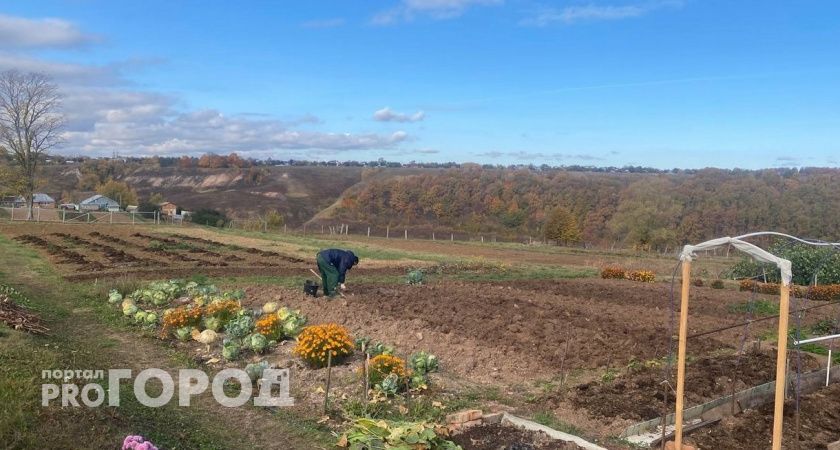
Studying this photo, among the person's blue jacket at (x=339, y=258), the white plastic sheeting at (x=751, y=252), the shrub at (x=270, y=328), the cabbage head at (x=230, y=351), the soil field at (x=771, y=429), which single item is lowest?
the soil field at (x=771, y=429)

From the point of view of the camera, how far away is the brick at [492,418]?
644 cm

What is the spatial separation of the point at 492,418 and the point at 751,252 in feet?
9.83

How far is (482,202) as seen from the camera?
301 feet

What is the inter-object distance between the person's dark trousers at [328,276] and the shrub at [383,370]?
5552 millimetres

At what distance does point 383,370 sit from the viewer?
754cm

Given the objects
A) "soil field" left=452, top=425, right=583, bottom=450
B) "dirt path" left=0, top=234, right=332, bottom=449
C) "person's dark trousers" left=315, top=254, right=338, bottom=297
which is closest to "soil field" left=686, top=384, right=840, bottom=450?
"soil field" left=452, top=425, right=583, bottom=450

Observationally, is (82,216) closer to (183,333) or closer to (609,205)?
(183,333)

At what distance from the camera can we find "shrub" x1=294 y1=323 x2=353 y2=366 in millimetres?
8297

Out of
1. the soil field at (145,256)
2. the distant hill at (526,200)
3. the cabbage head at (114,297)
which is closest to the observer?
the cabbage head at (114,297)

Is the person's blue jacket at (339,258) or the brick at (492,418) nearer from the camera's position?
the brick at (492,418)

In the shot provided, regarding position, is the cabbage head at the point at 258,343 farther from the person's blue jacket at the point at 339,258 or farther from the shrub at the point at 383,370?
the person's blue jacket at the point at 339,258

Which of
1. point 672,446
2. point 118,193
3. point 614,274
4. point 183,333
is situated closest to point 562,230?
point 614,274

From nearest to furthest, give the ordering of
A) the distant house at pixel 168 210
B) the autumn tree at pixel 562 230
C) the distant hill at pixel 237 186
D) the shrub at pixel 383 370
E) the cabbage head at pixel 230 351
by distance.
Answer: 1. the shrub at pixel 383 370
2. the cabbage head at pixel 230 351
3. the distant house at pixel 168 210
4. the autumn tree at pixel 562 230
5. the distant hill at pixel 237 186

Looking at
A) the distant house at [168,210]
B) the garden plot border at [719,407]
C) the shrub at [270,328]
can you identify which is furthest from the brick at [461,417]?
the distant house at [168,210]
